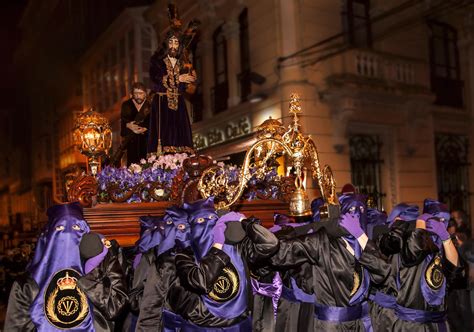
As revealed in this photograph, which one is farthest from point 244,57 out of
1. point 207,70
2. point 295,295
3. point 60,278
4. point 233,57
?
point 60,278

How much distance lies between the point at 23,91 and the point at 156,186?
28.4 meters

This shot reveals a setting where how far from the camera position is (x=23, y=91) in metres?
31.8

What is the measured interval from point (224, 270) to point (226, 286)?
0.14 meters

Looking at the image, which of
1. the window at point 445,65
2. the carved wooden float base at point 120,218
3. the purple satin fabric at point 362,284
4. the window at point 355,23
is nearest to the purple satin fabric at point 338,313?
the purple satin fabric at point 362,284

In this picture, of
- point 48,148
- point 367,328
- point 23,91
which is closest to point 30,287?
point 367,328

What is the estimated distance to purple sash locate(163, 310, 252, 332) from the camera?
15.0 feet

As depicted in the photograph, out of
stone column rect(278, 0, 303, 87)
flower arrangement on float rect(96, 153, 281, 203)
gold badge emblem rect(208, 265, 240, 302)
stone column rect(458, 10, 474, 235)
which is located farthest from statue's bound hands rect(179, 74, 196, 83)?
stone column rect(458, 10, 474, 235)

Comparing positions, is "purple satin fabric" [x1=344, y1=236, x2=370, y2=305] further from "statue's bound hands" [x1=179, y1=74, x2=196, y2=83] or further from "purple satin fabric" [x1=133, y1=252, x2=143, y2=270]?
"statue's bound hands" [x1=179, y1=74, x2=196, y2=83]

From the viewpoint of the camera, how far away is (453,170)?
16703mm

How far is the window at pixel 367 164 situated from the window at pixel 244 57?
3.35m

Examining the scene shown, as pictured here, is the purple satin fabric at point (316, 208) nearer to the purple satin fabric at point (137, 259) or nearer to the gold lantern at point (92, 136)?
the purple satin fabric at point (137, 259)

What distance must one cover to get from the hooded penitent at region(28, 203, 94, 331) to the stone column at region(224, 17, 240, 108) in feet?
38.1

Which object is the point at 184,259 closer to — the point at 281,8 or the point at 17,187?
the point at 281,8

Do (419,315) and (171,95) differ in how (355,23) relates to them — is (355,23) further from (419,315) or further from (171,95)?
(419,315)
